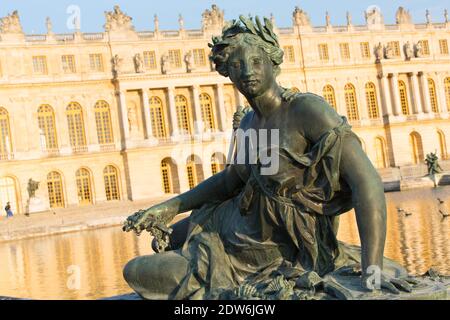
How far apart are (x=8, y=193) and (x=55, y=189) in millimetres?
2827

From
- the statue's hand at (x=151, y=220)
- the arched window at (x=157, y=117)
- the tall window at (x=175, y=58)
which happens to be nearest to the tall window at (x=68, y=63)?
the arched window at (x=157, y=117)

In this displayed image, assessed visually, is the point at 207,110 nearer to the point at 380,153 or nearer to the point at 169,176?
the point at 169,176

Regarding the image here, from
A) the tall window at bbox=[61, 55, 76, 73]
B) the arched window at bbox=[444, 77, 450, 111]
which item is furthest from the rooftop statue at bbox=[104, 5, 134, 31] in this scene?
the arched window at bbox=[444, 77, 450, 111]

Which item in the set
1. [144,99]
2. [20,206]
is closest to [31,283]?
[20,206]

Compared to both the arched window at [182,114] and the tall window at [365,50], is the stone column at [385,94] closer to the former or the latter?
the tall window at [365,50]

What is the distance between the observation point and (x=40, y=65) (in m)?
43.4

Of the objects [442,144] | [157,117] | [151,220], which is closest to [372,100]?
[442,144]

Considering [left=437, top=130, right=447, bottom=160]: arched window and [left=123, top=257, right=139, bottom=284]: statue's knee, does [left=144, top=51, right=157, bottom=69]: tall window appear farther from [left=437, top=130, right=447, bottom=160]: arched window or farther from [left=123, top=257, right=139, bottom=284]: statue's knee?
[left=123, top=257, right=139, bottom=284]: statue's knee

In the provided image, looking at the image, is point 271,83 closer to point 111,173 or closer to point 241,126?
point 241,126

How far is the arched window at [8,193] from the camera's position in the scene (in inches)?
1647

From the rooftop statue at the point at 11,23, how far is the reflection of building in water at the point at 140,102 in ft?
0.26

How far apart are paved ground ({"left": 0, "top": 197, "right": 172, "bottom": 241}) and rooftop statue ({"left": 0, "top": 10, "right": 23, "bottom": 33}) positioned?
1098 centimetres

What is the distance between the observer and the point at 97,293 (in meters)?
9.67

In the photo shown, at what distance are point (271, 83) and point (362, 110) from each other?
50.7 metres
